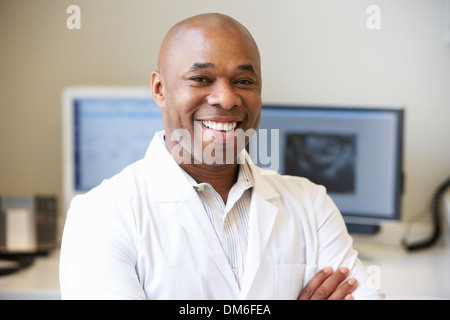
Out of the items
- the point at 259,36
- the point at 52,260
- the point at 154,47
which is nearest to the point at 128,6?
the point at 154,47

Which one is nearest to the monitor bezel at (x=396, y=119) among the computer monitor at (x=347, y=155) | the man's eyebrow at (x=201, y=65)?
the computer monitor at (x=347, y=155)

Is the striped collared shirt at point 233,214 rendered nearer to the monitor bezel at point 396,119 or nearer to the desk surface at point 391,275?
the desk surface at point 391,275

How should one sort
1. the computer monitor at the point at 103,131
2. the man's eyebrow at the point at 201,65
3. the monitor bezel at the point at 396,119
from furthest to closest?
the computer monitor at the point at 103,131
the monitor bezel at the point at 396,119
the man's eyebrow at the point at 201,65

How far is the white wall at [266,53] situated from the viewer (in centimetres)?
75

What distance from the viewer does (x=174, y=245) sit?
60 centimetres

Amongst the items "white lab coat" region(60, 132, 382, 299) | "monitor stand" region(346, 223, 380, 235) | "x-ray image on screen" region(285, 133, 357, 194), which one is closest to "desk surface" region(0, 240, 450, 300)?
"monitor stand" region(346, 223, 380, 235)

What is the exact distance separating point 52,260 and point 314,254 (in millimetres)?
762

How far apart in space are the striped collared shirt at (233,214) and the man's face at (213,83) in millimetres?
80

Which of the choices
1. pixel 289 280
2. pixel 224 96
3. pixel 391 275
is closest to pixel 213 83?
pixel 224 96

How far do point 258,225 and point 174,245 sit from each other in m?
0.11

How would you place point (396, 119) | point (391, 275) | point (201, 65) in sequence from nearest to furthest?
point (201, 65) → point (391, 275) → point (396, 119)

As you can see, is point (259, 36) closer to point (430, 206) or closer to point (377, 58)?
point (377, 58)

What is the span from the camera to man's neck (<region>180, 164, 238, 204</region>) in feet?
2.24

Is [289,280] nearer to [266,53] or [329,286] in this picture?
[329,286]
